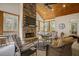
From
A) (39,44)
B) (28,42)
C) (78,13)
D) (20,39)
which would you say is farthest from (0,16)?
(78,13)

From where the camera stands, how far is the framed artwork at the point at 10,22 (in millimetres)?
2262

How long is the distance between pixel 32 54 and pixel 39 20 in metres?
0.70

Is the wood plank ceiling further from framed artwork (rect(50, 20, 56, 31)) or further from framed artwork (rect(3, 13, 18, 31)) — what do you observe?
framed artwork (rect(3, 13, 18, 31))

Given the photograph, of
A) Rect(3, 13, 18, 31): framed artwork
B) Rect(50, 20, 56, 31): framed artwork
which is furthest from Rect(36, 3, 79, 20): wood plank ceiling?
Rect(3, 13, 18, 31): framed artwork

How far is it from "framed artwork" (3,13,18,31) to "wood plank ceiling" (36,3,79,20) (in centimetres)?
50

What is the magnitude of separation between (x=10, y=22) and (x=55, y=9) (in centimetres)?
92

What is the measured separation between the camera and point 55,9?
7.63 ft

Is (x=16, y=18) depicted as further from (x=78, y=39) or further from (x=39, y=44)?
(x=78, y=39)

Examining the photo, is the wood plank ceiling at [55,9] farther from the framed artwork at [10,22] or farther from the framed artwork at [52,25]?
the framed artwork at [10,22]

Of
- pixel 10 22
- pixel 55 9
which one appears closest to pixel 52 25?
pixel 55 9

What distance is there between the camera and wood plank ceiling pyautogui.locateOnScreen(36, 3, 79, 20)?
7.56 feet

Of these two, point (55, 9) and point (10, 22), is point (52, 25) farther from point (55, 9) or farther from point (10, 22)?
point (10, 22)

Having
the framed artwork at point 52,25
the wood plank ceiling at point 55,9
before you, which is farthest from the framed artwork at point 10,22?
the framed artwork at point 52,25

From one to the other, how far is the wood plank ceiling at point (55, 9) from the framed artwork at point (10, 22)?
0.50 metres
